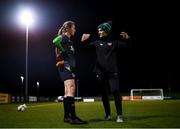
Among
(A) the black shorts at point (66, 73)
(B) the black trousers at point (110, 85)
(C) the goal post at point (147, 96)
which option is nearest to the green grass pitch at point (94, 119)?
(B) the black trousers at point (110, 85)

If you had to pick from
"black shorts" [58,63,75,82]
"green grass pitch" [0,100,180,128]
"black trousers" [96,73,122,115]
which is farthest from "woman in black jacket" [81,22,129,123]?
"black shorts" [58,63,75,82]

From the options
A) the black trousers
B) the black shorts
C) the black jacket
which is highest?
the black jacket

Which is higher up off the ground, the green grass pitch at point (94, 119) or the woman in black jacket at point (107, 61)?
the woman in black jacket at point (107, 61)

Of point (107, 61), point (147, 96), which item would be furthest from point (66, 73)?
point (147, 96)

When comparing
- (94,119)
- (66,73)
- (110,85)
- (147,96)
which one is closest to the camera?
(66,73)

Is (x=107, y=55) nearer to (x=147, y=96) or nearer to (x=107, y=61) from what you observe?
(x=107, y=61)

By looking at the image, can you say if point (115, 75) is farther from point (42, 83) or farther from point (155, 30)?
point (42, 83)

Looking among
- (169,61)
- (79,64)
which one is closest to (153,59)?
(169,61)

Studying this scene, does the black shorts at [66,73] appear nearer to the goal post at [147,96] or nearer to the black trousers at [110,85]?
the black trousers at [110,85]

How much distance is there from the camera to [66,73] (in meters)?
7.76

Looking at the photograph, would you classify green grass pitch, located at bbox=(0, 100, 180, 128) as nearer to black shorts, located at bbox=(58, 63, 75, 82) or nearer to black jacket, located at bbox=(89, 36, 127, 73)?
black shorts, located at bbox=(58, 63, 75, 82)

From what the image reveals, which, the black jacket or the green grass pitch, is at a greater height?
the black jacket

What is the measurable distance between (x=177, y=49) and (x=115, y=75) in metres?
47.9

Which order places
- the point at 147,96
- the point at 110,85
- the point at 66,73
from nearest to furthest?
the point at 66,73, the point at 110,85, the point at 147,96
